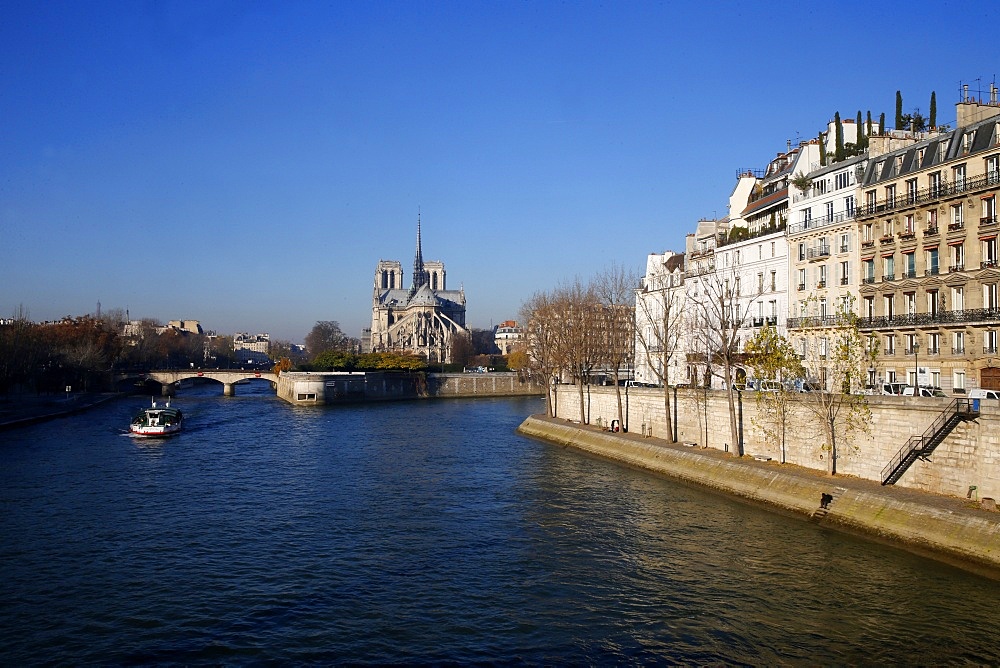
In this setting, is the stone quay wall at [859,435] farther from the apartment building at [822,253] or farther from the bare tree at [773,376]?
the apartment building at [822,253]

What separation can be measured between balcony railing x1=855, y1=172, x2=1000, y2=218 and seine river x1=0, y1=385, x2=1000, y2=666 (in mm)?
15342

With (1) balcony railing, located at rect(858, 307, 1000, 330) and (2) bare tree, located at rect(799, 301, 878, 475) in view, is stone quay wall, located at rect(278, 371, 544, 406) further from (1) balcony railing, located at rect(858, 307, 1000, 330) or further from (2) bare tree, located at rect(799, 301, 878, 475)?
(2) bare tree, located at rect(799, 301, 878, 475)

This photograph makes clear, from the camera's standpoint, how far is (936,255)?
1342 inches

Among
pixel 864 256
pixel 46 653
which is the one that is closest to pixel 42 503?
pixel 46 653

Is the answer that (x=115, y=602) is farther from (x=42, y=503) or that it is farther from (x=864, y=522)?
(x=864, y=522)

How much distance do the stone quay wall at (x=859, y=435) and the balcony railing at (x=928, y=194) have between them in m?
10.2

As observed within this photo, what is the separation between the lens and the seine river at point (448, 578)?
1656 cm

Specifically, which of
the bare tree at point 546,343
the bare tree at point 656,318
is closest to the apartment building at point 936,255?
the bare tree at point 656,318

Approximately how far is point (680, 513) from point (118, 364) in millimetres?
119829

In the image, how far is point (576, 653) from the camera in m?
16.3

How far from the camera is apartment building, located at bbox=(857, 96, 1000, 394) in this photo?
3166 cm

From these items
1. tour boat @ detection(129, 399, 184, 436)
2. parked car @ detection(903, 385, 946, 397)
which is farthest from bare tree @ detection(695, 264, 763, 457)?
tour boat @ detection(129, 399, 184, 436)

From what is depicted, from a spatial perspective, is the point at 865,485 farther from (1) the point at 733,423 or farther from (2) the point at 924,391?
(1) the point at 733,423

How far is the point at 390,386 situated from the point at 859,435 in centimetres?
7720
